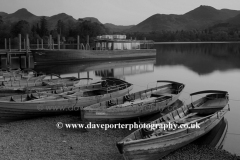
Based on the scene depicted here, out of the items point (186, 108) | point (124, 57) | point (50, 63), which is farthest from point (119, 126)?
point (124, 57)

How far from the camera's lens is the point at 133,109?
10.8 meters

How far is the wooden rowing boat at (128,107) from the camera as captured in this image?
9.82 metres

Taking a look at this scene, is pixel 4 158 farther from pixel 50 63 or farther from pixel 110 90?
pixel 50 63

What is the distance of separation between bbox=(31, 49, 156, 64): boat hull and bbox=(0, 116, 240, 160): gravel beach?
2840cm

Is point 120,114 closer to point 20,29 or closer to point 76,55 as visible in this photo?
point 76,55

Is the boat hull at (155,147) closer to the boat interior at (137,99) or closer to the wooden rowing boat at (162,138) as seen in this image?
the wooden rowing boat at (162,138)

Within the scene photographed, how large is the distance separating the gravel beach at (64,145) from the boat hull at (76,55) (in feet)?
93.2

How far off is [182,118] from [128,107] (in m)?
2.27

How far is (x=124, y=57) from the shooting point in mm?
46938

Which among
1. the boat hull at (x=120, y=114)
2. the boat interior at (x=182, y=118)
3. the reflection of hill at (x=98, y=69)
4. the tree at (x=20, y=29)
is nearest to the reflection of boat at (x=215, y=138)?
the boat interior at (x=182, y=118)

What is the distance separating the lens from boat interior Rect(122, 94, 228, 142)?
782 cm

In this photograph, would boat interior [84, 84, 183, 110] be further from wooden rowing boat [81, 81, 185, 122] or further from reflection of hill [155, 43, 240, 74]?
reflection of hill [155, 43, 240, 74]

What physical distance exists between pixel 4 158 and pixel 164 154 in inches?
184

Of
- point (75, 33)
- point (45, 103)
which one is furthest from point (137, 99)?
point (75, 33)
